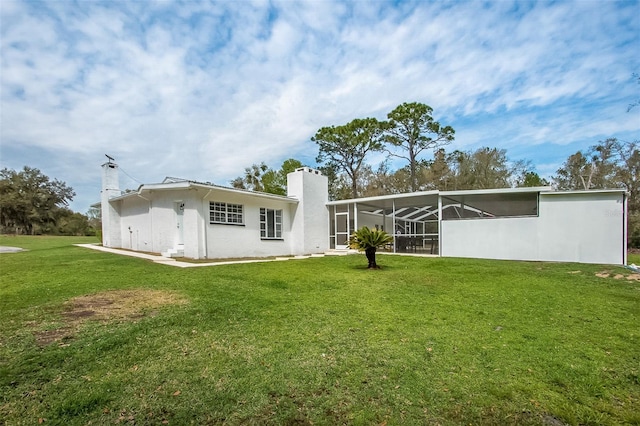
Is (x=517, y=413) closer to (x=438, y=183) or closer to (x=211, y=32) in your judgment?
(x=211, y=32)

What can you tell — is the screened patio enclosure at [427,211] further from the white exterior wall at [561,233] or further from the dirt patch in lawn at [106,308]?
the dirt patch in lawn at [106,308]

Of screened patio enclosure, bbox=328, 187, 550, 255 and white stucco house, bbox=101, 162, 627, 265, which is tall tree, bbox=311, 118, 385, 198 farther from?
white stucco house, bbox=101, 162, 627, 265

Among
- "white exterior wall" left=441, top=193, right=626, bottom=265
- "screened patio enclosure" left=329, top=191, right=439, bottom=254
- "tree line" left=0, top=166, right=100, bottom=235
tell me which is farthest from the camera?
"tree line" left=0, top=166, right=100, bottom=235

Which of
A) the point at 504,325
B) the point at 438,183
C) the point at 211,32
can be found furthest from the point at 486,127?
the point at 504,325

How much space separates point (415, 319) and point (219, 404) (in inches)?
126

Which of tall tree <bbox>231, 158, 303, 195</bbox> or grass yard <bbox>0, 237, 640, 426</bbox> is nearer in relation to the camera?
grass yard <bbox>0, 237, 640, 426</bbox>

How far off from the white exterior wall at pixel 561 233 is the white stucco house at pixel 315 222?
0.10 feet

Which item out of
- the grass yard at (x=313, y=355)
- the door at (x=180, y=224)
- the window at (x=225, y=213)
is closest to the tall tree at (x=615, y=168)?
the window at (x=225, y=213)

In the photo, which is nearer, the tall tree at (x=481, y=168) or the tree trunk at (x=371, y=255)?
the tree trunk at (x=371, y=255)

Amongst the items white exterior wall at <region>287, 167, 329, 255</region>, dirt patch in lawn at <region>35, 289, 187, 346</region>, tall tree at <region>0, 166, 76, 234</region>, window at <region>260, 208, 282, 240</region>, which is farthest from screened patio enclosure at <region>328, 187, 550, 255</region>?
tall tree at <region>0, 166, 76, 234</region>

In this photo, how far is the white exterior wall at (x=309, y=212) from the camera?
53.4 ft

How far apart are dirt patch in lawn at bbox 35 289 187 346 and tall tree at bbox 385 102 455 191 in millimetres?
24669

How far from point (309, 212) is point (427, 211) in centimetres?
905

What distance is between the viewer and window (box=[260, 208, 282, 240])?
48.6ft
